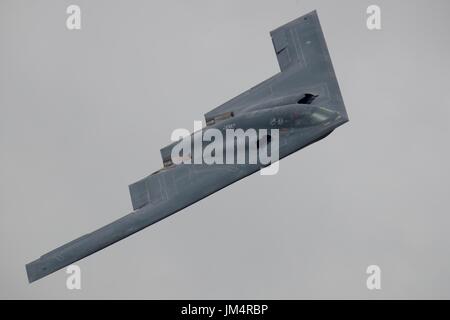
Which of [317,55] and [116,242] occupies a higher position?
[317,55]

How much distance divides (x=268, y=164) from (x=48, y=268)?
30.2ft

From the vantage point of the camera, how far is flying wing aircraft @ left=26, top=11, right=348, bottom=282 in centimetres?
3859

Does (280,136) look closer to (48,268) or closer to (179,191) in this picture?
(179,191)

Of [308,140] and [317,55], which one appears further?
[317,55]

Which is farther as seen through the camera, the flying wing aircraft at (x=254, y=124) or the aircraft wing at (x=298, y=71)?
the aircraft wing at (x=298, y=71)

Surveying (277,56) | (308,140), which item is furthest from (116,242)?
(277,56)

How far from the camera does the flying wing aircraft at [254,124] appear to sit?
3859 cm

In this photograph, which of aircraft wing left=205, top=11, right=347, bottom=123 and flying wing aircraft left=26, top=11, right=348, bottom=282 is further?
aircraft wing left=205, top=11, right=347, bottom=123

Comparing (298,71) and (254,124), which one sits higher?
(298,71)

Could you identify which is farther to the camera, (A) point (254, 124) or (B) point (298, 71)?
(B) point (298, 71)

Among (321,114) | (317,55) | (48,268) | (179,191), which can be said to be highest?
(317,55)

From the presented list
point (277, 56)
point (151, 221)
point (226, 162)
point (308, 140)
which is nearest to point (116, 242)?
point (151, 221)

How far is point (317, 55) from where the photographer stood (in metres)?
42.6

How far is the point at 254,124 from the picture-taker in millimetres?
40188
